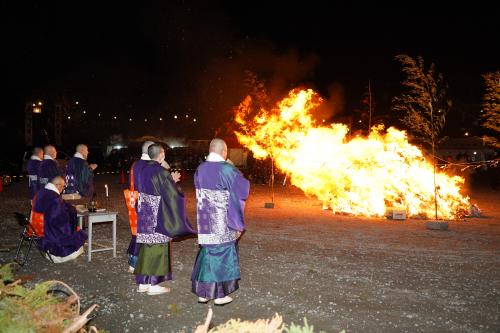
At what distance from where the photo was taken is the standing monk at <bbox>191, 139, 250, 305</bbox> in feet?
18.9

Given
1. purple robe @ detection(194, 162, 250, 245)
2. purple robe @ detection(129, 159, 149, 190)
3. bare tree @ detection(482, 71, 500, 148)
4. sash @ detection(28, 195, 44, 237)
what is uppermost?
bare tree @ detection(482, 71, 500, 148)

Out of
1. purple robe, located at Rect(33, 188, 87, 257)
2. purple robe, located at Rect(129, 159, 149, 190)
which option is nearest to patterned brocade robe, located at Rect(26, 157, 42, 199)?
purple robe, located at Rect(33, 188, 87, 257)

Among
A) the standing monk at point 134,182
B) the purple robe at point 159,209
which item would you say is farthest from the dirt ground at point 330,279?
the purple robe at point 159,209

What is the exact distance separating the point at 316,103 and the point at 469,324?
39.6 feet

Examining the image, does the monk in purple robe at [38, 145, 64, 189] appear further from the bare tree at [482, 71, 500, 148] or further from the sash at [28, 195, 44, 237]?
the bare tree at [482, 71, 500, 148]

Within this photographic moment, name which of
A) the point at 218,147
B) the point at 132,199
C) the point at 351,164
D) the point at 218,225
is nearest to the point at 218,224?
the point at 218,225

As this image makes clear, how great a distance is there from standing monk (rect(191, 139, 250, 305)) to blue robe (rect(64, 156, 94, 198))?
16.1ft

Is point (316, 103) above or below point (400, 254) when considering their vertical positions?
above

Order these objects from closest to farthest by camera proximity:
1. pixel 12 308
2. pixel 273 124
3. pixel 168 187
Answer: pixel 12 308, pixel 168 187, pixel 273 124

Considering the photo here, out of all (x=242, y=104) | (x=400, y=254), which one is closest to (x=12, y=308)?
(x=400, y=254)

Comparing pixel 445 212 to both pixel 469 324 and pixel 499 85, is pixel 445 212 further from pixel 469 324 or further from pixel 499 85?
pixel 469 324

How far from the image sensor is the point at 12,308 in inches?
112

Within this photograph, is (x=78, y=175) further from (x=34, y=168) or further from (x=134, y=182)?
(x=134, y=182)

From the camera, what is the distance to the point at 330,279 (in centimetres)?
704
